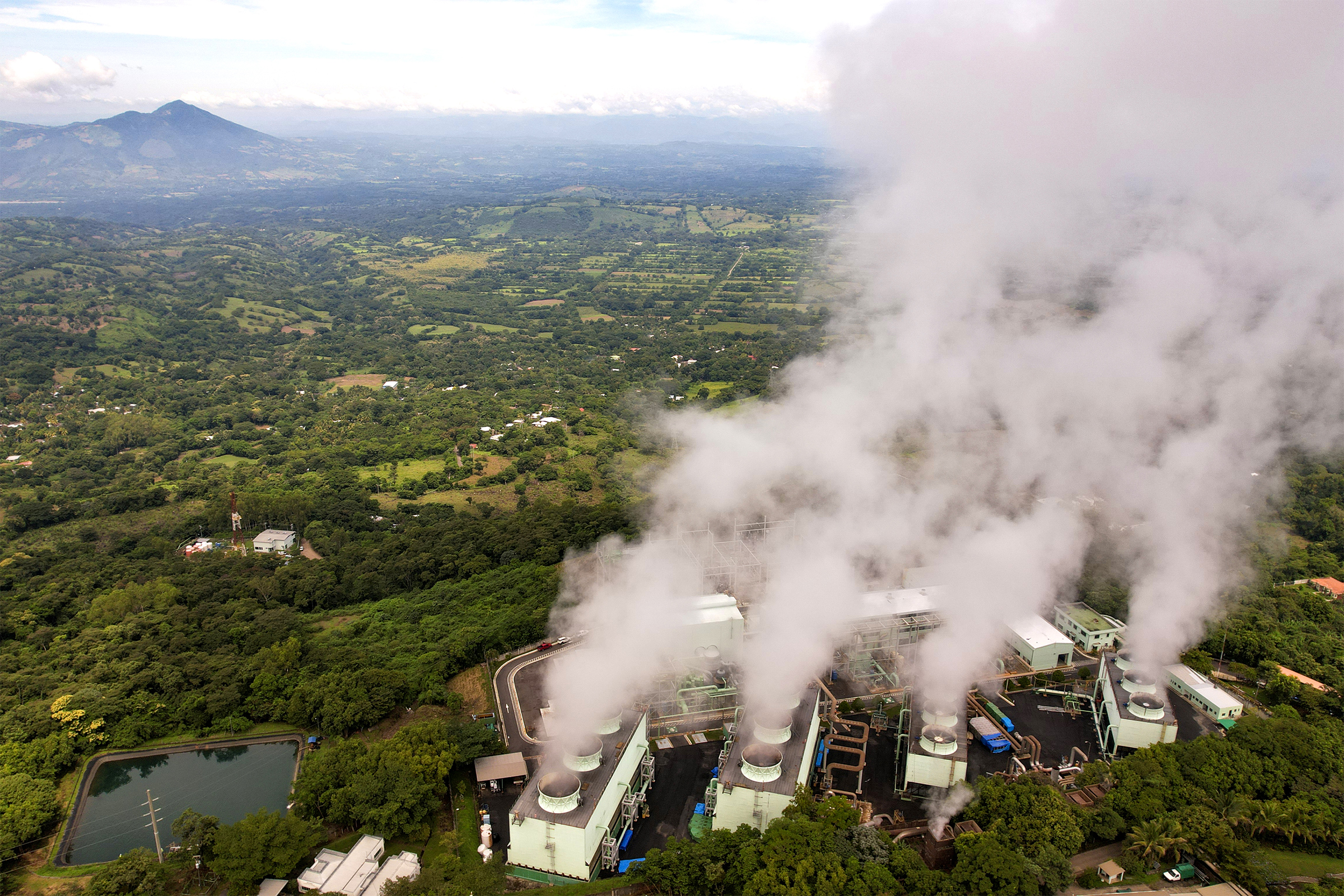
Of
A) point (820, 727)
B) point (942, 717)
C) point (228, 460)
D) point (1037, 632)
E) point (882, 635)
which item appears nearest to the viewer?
point (942, 717)

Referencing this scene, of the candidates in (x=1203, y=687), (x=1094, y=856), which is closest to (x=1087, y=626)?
(x=1203, y=687)

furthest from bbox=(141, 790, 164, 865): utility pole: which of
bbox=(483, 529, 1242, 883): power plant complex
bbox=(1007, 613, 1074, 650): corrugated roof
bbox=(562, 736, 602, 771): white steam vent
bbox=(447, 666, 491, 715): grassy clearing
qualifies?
bbox=(1007, 613, 1074, 650): corrugated roof

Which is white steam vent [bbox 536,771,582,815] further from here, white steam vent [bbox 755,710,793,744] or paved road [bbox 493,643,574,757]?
white steam vent [bbox 755,710,793,744]

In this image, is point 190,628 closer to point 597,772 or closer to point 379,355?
point 597,772

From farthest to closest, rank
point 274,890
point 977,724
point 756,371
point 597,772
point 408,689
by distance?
point 756,371 < point 408,689 < point 977,724 < point 597,772 < point 274,890

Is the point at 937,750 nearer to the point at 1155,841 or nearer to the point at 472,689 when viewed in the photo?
the point at 1155,841

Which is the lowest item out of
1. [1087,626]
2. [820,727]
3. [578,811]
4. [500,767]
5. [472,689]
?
[472,689]

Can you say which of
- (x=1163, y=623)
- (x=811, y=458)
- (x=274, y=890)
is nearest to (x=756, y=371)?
(x=811, y=458)
